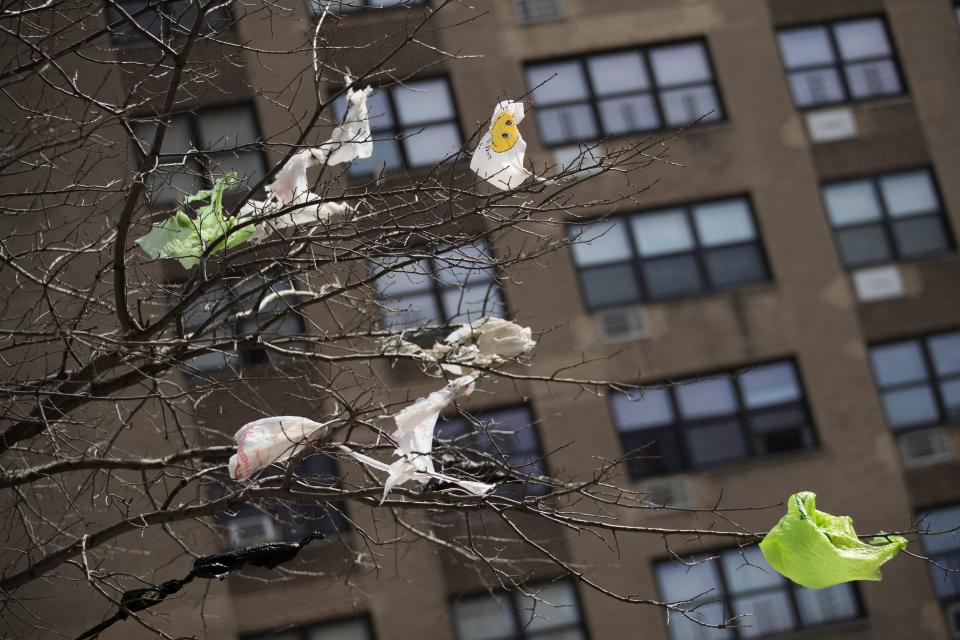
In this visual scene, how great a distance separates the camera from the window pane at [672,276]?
18.1 metres

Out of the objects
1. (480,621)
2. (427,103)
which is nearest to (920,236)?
(427,103)

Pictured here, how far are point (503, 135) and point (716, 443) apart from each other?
11.2m

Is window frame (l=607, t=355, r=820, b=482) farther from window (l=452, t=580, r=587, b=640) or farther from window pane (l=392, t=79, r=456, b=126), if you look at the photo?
window pane (l=392, t=79, r=456, b=126)

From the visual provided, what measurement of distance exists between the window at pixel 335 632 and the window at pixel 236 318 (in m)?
3.20

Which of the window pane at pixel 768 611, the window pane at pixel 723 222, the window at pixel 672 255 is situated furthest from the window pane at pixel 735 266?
the window pane at pixel 768 611

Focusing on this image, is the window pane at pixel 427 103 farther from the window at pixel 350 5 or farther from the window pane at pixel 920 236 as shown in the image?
the window pane at pixel 920 236

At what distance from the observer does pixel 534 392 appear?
1723 centimetres

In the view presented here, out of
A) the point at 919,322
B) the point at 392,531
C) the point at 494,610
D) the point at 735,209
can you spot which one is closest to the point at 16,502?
the point at 392,531

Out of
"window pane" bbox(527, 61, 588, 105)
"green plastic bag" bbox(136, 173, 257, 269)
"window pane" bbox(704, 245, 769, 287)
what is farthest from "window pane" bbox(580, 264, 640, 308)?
"green plastic bag" bbox(136, 173, 257, 269)

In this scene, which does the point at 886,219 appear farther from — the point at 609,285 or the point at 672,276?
the point at 609,285

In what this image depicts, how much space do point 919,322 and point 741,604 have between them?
4519 millimetres

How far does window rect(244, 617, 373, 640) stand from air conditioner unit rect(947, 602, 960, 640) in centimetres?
735

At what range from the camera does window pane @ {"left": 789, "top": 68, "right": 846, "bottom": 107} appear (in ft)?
62.2

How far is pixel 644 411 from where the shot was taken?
17.7 m
